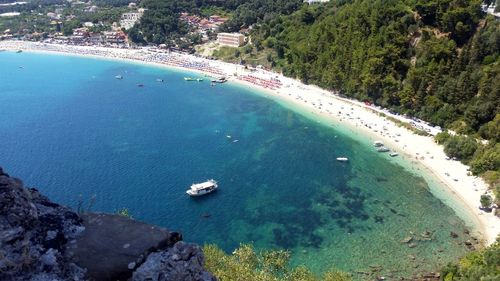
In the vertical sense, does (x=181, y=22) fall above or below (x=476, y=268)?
below

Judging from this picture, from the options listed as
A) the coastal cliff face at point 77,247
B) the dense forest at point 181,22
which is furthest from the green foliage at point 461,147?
the dense forest at point 181,22

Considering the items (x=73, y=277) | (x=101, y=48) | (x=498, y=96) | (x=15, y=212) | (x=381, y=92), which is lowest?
(x=101, y=48)

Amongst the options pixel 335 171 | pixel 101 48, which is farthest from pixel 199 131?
pixel 101 48

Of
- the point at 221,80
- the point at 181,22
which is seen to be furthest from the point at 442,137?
the point at 181,22

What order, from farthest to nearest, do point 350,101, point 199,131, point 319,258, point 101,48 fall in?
point 101,48, point 350,101, point 199,131, point 319,258

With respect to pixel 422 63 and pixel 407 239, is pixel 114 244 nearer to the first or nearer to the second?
pixel 407 239

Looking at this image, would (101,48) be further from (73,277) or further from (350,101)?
(73,277)

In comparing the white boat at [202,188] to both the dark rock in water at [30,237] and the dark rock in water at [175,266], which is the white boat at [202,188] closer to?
the dark rock in water at [30,237]
